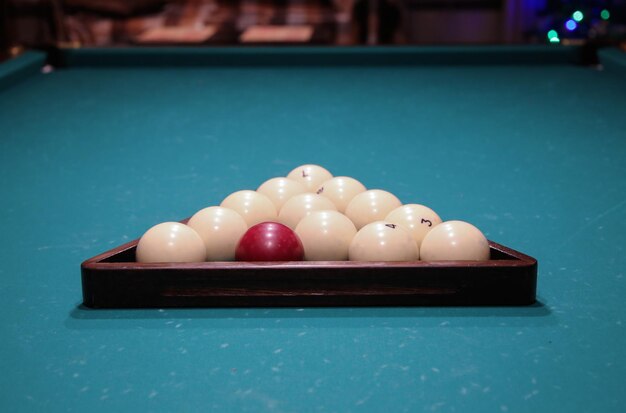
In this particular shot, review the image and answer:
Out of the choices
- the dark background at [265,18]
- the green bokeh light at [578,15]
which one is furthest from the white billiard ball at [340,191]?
the green bokeh light at [578,15]

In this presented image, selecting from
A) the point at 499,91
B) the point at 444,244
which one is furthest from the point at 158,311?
the point at 499,91

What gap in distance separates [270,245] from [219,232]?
0.14 m

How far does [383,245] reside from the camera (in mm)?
1475

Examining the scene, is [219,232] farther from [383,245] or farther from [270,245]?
[383,245]

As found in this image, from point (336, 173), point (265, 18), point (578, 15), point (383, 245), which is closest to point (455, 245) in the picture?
point (383, 245)

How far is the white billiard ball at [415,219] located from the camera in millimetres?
1585

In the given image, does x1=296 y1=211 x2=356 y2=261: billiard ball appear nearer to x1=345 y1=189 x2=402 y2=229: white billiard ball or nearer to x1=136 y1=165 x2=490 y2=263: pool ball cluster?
x1=136 y1=165 x2=490 y2=263: pool ball cluster

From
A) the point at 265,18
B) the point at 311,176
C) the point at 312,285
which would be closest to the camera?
the point at 312,285

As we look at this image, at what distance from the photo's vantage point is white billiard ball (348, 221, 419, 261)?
1.47 metres

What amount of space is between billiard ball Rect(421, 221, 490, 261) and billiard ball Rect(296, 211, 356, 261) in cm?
14

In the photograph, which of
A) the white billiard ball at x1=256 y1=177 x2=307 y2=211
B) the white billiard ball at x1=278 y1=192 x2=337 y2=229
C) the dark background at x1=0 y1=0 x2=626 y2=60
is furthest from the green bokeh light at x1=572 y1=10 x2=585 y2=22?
the white billiard ball at x1=278 y1=192 x2=337 y2=229

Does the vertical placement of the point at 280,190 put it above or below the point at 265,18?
below

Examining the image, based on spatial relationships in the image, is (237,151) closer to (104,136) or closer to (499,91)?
(104,136)

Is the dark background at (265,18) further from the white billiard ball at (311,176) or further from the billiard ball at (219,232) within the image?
the billiard ball at (219,232)
